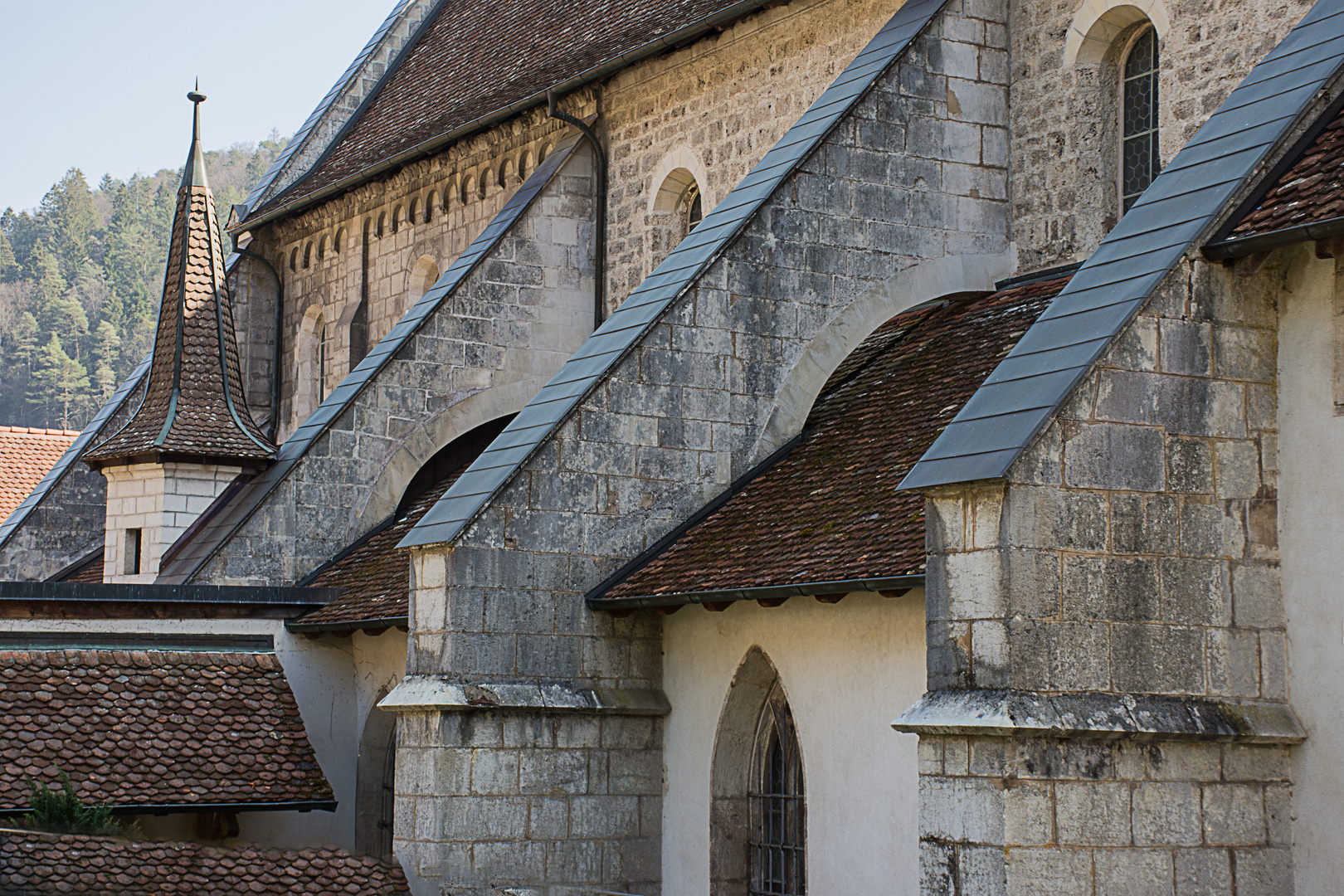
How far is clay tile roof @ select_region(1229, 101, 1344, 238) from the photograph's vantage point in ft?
27.2

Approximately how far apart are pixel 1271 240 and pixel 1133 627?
2.02 meters

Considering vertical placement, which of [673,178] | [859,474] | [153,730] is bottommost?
[153,730]

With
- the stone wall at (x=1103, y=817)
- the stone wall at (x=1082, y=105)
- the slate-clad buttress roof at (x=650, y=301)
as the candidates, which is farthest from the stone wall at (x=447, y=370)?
the stone wall at (x=1103, y=817)

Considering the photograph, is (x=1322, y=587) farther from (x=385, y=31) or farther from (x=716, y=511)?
(x=385, y=31)

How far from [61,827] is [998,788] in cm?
741

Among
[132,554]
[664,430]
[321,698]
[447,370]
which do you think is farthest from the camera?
[132,554]

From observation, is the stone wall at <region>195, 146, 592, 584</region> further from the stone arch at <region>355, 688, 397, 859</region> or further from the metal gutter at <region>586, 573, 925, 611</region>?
the metal gutter at <region>586, 573, 925, 611</region>

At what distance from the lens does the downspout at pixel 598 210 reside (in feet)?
58.8

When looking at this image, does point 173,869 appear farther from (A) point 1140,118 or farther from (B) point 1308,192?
(A) point 1140,118

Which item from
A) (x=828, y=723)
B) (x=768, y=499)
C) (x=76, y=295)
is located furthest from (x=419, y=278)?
(x=76, y=295)

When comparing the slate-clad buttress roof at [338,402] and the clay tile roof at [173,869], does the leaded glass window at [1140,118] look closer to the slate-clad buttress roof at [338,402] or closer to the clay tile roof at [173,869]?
the slate-clad buttress roof at [338,402]

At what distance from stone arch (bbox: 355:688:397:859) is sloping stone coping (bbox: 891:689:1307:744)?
8.09 metres

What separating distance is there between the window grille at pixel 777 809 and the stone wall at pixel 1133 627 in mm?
3618

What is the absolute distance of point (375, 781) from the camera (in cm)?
1558
